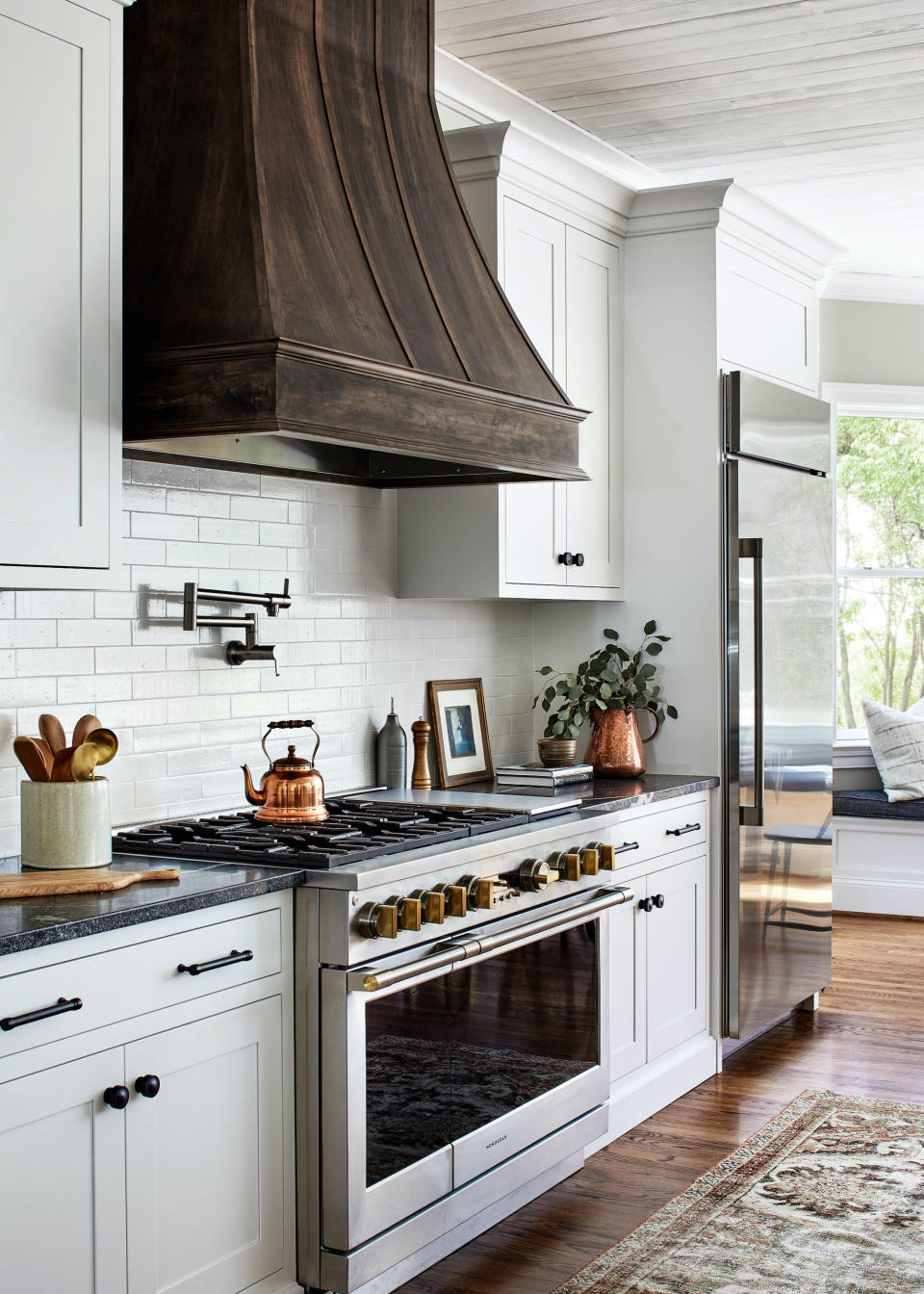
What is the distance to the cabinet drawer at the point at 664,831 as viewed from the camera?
3766 mm

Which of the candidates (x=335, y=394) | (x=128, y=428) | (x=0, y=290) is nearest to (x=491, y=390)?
(x=335, y=394)

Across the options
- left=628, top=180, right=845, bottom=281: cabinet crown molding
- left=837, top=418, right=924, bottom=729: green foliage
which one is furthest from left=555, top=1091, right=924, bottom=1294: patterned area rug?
left=837, top=418, right=924, bottom=729: green foliage

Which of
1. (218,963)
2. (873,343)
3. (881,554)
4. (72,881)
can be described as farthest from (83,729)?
(873,343)

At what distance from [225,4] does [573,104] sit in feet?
5.78

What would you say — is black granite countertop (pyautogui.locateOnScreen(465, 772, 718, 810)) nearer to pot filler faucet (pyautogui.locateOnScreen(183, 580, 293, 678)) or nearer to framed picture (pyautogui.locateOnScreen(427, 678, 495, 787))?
framed picture (pyautogui.locateOnScreen(427, 678, 495, 787))

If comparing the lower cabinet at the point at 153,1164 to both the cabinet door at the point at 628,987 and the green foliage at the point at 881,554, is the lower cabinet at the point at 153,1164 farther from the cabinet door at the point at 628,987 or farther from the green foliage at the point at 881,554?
the green foliage at the point at 881,554

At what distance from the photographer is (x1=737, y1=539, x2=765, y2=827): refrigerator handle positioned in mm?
4328

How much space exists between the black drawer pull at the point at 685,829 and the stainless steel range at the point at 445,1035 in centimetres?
44

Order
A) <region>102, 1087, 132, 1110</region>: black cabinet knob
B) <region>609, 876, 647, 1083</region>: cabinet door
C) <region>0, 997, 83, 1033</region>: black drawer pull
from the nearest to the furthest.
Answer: <region>0, 997, 83, 1033</region>: black drawer pull, <region>102, 1087, 132, 1110</region>: black cabinet knob, <region>609, 876, 647, 1083</region>: cabinet door

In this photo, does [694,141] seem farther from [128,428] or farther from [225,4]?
[128,428]

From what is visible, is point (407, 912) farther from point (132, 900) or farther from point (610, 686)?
point (610, 686)

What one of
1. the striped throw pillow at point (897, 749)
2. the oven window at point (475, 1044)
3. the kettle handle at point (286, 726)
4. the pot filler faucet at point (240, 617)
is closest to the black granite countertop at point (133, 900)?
the oven window at point (475, 1044)

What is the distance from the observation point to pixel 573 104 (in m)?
4.33

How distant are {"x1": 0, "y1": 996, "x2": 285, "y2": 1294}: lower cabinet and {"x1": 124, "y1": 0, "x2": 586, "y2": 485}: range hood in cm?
111
